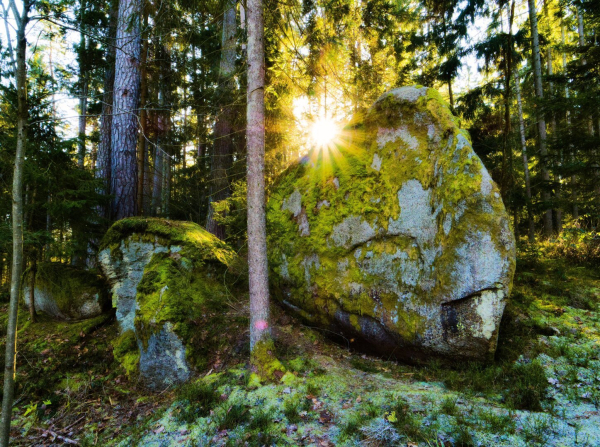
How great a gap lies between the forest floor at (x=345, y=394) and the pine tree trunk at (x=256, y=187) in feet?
2.85

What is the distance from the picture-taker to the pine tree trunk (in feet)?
14.7

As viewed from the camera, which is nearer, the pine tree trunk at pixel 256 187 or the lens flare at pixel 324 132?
the pine tree trunk at pixel 256 187

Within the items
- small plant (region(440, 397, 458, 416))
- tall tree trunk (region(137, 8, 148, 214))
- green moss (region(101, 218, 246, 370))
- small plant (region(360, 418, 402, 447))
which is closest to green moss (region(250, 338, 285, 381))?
green moss (region(101, 218, 246, 370))

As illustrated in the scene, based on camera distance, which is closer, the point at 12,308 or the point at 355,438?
the point at 355,438

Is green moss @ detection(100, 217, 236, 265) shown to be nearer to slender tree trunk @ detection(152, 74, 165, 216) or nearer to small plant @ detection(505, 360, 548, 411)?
slender tree trunk @ detection(152, 74, 165, 216)

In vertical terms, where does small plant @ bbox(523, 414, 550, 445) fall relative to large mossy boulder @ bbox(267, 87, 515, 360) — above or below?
below

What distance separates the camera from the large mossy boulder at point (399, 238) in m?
4.05

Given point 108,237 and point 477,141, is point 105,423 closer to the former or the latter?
point 108,237

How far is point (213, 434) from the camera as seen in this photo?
334 cm

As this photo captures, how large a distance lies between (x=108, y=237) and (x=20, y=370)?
8.80 ft

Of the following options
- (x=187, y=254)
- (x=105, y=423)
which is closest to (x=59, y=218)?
(x=187, y=254)

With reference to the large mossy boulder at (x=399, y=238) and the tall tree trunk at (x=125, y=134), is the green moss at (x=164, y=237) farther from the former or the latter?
the tall tree trunk at (x=125, y=134)

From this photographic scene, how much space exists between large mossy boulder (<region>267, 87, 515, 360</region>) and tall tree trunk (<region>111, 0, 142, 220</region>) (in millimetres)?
4446

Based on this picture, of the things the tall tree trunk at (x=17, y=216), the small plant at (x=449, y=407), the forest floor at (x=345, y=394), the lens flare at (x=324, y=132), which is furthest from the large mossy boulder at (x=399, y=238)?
the tall tree trunk at (x=17, y=216)
